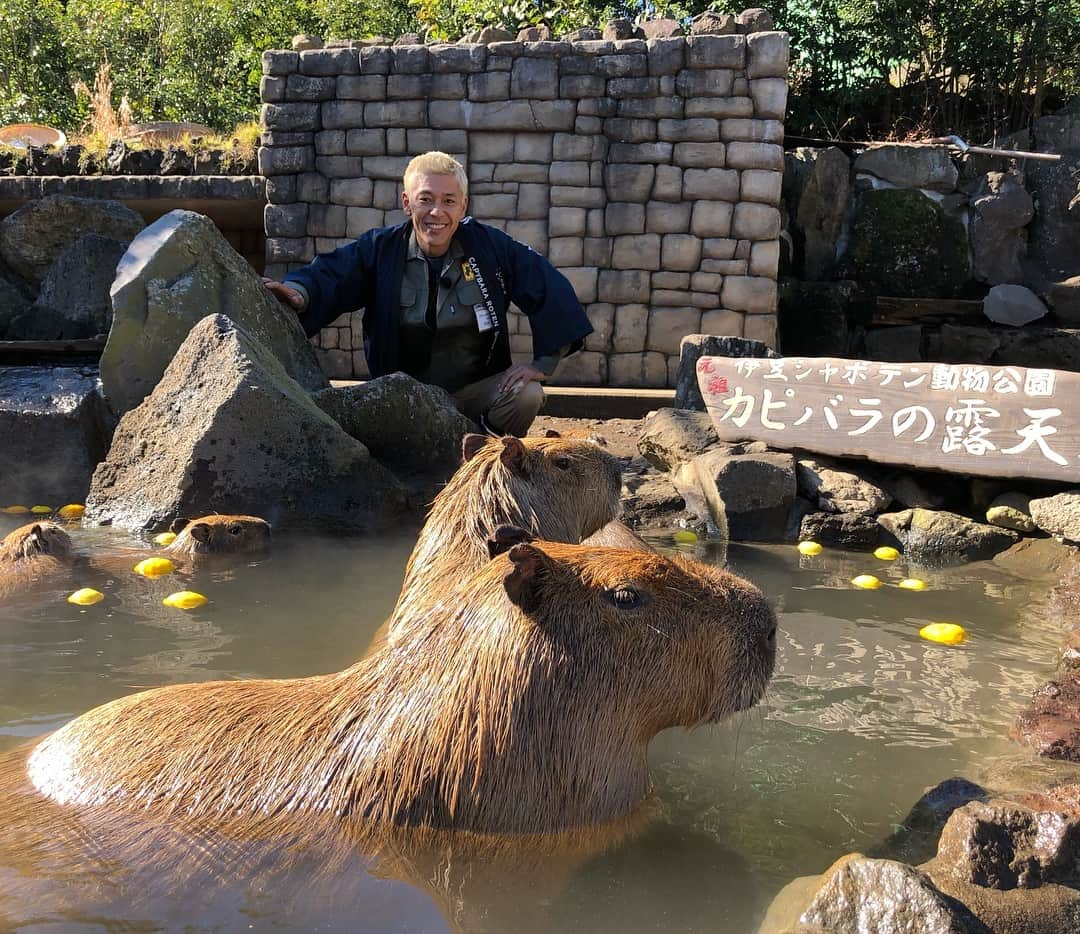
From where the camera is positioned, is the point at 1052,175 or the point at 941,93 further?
the point at 941,93

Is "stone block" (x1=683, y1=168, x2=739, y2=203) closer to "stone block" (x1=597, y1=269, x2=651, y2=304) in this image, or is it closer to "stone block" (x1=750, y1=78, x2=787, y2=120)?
"stone block" (x1=750, y1=78, x2=787, y2=120)

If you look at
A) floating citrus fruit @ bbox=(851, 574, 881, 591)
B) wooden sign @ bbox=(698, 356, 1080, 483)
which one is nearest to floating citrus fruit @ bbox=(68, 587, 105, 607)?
floating citrus fruit @ bbox=(851, 574, 881, 591)

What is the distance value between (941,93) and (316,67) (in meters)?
6.61

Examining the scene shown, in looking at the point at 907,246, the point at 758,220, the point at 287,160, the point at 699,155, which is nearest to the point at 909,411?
the point at 758,220

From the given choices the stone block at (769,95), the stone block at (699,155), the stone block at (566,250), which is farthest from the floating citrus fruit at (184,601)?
the stone block at (769,95)

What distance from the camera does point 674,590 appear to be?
8.06ft

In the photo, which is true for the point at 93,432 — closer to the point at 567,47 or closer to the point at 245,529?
the point at 245,529

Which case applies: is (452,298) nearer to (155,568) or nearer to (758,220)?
(155,568)

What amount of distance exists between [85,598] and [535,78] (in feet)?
23.0

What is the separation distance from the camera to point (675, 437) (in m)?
6.67

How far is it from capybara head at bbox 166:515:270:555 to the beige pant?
143cm

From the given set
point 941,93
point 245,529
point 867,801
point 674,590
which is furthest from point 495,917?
point 941,93

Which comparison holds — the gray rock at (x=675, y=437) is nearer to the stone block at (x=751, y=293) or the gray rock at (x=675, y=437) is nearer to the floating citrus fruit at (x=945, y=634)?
the floating citrus fruit at (x=945, y=634)

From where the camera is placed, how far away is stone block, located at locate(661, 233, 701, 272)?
9.89m
